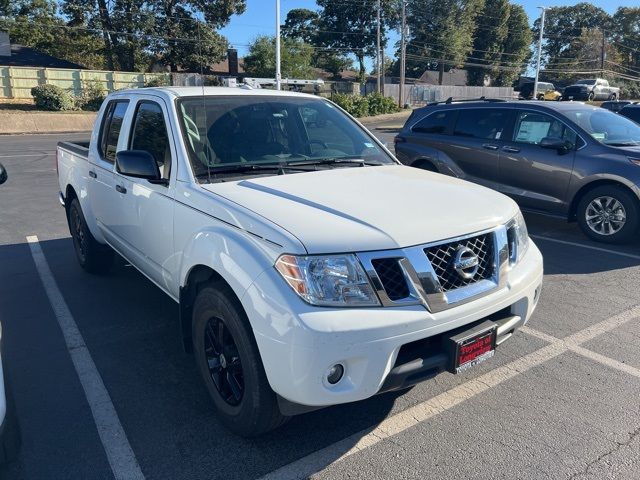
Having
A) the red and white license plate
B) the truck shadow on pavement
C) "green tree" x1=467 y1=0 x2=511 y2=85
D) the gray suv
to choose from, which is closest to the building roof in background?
the gray suv

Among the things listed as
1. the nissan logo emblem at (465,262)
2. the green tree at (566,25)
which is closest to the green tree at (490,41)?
the green tree at (566,25)

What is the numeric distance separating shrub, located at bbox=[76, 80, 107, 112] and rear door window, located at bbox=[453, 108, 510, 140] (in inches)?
1129

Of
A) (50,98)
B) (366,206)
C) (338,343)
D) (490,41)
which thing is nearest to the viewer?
(338,343)

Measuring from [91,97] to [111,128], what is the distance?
31979 mm

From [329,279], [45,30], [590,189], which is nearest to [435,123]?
[590,189]

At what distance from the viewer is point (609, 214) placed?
22.4 ft

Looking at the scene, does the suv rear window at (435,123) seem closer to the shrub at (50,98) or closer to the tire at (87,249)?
the tire at (87,249)

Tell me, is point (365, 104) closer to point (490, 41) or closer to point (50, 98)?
point (50, 98)

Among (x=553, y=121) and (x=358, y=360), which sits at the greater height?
(x=553, y=121)

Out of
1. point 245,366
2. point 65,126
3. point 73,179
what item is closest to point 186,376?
point 245,366

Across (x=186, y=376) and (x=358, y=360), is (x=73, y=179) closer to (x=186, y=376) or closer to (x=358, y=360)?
(x=186, y=376)

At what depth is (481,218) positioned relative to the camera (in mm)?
2926

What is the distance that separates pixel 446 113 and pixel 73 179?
5717 mm

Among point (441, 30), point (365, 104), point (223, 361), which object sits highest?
point (441, 30)
